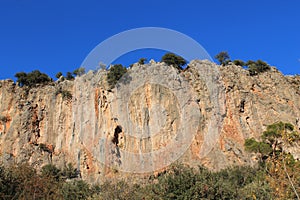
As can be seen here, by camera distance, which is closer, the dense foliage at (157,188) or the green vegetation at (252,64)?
the dense foliage at (157,188)

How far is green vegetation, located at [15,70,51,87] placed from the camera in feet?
155

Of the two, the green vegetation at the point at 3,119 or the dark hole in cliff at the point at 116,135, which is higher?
Answer: the green vegetation at the point at 3,119

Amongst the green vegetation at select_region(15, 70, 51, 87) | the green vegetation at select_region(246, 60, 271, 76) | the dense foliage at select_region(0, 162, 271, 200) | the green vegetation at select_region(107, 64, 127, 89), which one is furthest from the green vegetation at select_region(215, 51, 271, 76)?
the dense foliage at select_region(0, 162, 271, 200)

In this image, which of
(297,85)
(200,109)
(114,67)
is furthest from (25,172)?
(297,85)

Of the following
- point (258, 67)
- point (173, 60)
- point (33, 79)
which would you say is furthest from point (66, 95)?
point (258, 67)

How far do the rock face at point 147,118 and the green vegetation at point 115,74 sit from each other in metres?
0.69

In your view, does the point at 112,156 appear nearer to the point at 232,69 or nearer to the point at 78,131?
the point at 78,131

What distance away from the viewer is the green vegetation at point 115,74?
39.5m

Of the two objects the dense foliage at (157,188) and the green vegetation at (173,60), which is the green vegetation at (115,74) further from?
the dense foliage at (157,188)

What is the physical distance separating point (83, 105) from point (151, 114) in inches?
338

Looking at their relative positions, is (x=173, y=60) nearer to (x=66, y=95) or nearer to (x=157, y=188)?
(x=66, y=95)

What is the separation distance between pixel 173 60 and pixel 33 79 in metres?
19.9

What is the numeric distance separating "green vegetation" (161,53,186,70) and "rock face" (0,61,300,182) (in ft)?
6.81

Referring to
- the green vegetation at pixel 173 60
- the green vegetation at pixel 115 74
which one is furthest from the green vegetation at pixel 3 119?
the green vegetation at pixel 173 60
